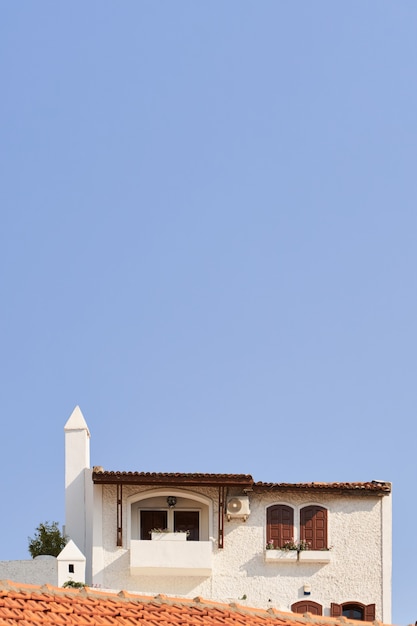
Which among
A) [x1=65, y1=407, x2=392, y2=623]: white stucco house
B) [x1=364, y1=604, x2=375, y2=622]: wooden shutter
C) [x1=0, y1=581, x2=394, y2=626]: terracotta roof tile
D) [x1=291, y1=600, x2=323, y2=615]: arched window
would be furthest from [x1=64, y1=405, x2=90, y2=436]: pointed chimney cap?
[x1=0, y1=581, x2=394, y2=626]: terracotta roof tile

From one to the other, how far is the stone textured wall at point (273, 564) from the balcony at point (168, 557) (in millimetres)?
459

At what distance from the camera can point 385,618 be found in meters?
38.1

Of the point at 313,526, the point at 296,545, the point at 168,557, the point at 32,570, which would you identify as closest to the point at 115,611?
the point at 32,570

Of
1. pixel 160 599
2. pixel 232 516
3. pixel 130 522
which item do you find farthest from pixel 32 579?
pixel 160 599

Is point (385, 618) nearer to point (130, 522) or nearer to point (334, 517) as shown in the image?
point (334, 517)

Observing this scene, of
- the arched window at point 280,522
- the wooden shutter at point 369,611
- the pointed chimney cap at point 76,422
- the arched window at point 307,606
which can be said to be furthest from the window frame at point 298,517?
the pointed chimney cap at point 76,422

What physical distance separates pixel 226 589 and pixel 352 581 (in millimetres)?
4074

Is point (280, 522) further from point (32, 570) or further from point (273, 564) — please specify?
point (32, 570)

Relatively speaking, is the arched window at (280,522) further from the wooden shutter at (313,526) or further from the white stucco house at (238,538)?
the wooden shutter at (313,526)

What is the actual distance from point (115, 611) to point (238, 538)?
93.7 ft

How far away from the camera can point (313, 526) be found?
39.1 m

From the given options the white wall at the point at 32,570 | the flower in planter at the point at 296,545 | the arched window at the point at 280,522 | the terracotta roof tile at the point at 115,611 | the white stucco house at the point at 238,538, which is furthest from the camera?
the arched window at the point at 280,522

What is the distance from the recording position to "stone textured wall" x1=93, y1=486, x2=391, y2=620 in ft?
125

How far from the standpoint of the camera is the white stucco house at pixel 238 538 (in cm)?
3797
